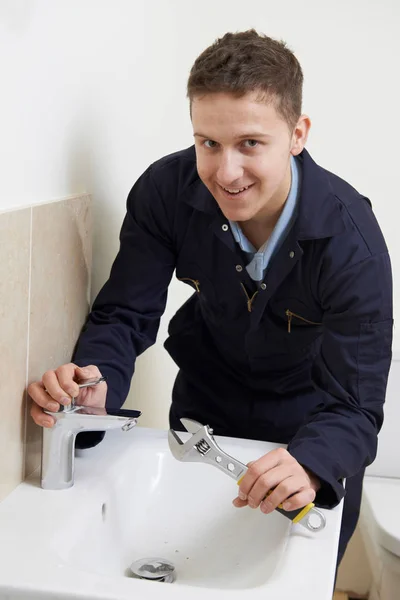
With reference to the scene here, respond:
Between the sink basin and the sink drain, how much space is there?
0.01 meters

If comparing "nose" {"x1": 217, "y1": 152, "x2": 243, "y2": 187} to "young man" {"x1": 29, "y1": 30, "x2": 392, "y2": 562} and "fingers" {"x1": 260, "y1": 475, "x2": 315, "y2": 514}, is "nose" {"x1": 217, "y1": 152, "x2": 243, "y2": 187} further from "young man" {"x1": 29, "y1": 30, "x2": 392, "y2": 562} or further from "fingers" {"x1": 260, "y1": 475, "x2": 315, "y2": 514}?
"fingers" {"x1": 260, "y1": 475, "x2": 315, "y2": 514}

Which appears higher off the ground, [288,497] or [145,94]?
[145,94]

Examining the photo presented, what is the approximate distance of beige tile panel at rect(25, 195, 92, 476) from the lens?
1.02 metres

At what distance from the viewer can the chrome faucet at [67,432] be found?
0.99 metres

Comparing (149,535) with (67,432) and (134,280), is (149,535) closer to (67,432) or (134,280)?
(67,432)

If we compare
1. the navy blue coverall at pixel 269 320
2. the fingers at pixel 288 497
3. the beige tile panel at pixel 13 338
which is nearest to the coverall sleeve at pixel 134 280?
the navy blue coverall at pixel 269 320

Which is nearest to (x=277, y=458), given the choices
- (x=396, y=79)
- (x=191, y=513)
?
(x=191, y=513)

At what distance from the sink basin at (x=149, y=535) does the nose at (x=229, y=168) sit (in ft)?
1.29

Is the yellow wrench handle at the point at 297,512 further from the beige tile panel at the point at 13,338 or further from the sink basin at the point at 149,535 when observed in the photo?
the beige tile panel at the point at 13,338

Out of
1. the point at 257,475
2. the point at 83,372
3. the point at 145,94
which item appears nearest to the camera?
the point at 257,475

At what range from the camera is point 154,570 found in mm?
1018

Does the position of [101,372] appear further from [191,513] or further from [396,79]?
[396,79]

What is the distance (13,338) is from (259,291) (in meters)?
0.40

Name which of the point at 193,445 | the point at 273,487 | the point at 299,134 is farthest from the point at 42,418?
the point at 299,134
